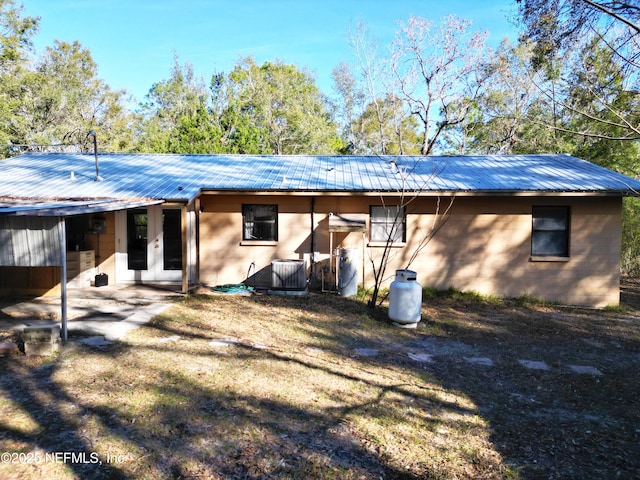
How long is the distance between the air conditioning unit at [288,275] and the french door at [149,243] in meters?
2.52

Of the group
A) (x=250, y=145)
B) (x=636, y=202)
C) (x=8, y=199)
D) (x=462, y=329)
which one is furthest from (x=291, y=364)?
(x=250, y=145)

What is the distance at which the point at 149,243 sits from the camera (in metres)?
10.3

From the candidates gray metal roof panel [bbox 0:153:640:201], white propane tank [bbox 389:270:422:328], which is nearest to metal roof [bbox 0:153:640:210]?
gray metal roof panel [bbox 0:153:640:201]

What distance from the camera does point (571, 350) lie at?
670cm

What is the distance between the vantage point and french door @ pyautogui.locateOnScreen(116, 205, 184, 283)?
10242 mm

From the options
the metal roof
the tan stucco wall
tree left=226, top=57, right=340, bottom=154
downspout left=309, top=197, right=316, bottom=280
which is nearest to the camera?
the metal roof

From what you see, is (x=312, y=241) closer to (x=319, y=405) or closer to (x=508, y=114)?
(x=319, y=405)

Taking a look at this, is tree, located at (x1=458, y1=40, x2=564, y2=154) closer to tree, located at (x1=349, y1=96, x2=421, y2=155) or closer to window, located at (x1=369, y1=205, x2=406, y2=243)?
tree, located at (x1=349, y1=96, x2=421, y2=155)

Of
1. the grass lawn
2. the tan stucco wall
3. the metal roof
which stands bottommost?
the grass lawn

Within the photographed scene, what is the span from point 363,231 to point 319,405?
241 inches

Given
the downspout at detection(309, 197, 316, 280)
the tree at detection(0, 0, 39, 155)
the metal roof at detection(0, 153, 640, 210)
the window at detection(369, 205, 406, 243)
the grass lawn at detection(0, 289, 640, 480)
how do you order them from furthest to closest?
the tree at detection(0, 0, 39, 155) → the window at detection(369, 205, 406, 243) → the downspout at detection(309, 197, 316, 280) → the metal roof at detection(0, 153, 640, 210) → the grass lawn at detection(0, 289, 640, 480)

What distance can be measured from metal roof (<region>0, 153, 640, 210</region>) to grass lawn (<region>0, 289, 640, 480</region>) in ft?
12.5

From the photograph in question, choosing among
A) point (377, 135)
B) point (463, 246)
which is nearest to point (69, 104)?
point (377, 135)

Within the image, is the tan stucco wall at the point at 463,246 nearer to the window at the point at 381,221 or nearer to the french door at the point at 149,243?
the window at the point at 381,221
